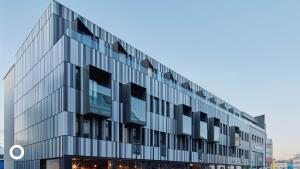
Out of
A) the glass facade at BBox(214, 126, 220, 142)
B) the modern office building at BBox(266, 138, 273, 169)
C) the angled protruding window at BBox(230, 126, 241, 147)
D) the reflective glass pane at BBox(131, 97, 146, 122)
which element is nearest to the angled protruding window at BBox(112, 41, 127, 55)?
the reflective glass pane at BBox(131, 97, 146, 122)

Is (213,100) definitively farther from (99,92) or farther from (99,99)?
(99,99)

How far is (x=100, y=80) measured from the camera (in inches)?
1394

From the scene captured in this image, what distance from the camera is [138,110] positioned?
38.6 meters

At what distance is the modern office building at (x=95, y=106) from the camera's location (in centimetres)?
3231

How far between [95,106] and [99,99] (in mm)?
903

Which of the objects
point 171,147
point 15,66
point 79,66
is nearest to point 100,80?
point 79,66

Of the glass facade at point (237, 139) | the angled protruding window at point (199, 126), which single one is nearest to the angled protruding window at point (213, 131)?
the angled protruding window at point (199, 126)

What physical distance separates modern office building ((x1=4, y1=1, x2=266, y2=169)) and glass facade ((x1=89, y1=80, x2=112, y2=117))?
0.29 ft

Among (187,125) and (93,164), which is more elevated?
(187,125)

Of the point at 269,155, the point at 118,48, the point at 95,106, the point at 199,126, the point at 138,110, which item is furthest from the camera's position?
the point at 269,155

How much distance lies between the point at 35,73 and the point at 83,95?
38.1 feet

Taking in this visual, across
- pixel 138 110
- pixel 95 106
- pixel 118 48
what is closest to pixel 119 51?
pixel 118 48

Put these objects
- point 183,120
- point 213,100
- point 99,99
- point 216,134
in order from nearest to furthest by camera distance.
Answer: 1. point 99,99
2. point 183,120
3. point 216,134
4. point 213,100

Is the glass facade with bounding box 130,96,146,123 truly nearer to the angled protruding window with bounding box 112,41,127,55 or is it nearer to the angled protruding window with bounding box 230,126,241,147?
the angled protruding window with bounding box 112,41,127,55
